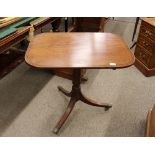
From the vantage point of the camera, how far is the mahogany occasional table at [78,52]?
1165 millimetres

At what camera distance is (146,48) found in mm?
2377

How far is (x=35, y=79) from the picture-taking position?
2295 mm

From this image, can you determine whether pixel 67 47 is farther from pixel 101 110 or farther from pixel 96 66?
pixel 101 110

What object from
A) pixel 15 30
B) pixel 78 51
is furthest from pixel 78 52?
pixel 15 30

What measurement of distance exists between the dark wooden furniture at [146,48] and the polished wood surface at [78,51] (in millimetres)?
929

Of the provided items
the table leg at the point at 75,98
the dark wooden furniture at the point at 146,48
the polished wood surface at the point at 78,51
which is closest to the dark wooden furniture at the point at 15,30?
the polished wood surface at the point at 78,51

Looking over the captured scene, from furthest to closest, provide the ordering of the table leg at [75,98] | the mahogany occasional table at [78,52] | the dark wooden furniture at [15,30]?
the table leg at [75,98]
the dark wooden furniture at [15,30]
the mahogany occasional table at [78,52]

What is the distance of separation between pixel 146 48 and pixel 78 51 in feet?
4.42

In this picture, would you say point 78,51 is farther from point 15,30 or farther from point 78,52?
point 15,30

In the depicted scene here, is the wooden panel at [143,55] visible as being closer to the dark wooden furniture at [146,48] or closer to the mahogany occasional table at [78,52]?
the dark wooden furniture at [146,48]

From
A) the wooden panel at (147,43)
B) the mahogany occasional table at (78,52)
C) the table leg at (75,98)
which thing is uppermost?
the mahogany occasional table at (78,52)
